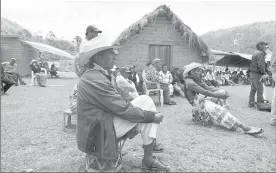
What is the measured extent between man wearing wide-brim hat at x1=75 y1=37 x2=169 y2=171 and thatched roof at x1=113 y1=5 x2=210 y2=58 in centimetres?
866

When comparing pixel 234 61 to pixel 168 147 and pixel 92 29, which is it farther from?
pixel 168 147

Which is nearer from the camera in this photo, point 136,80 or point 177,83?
point 136,80

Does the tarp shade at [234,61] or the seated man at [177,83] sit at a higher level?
the tarp shade at [234,61]

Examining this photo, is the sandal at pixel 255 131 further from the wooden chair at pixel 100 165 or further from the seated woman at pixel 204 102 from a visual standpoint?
the wooden chair at pixel 100 165

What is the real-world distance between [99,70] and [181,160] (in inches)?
65.3

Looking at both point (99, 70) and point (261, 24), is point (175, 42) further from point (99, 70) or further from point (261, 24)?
point (261, 24)

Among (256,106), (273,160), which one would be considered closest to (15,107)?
(273,160)

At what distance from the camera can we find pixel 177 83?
446 inches

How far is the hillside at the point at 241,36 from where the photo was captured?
129ft

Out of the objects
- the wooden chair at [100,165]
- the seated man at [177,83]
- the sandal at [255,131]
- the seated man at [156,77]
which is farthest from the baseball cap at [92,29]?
the seated man at [177,83]

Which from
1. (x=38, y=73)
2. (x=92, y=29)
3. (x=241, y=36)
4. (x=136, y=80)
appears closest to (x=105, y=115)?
(x=92, y=29)

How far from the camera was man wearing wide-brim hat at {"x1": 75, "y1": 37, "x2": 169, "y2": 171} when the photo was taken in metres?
2.63

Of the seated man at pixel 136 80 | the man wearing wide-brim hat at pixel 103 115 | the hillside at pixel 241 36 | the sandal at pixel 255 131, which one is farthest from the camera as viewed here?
the hillside at pixel 241 36

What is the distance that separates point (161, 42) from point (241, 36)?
35.4m
